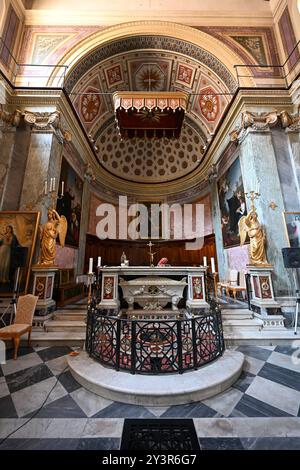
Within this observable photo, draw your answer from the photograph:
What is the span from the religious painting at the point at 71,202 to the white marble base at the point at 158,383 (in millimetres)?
5311

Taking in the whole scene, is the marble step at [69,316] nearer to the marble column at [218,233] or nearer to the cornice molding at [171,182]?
the marble column at [218,233]

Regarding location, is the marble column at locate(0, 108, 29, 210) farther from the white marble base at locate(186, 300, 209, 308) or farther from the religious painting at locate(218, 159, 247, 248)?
the religious painting at locate(218, 159, 247, 248)

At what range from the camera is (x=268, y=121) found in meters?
5.84

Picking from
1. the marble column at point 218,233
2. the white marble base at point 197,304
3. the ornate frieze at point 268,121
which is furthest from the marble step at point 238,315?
the ornate frieze at point 268,121

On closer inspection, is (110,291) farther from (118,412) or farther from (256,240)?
(256,240)

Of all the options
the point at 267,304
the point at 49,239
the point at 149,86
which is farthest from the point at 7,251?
the point at 149,86

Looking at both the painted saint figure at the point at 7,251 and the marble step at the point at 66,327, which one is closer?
the marble step at the point at 66,327

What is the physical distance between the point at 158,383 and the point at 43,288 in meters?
3.60

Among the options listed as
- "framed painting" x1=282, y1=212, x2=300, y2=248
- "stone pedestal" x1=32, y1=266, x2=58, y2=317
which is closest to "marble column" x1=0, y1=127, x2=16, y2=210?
"stone pedestal" x1=32, y1=266, x2=58, y2=317

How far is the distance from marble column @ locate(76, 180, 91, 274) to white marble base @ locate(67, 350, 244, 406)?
19.5ft

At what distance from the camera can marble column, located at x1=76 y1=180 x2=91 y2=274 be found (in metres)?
8.43

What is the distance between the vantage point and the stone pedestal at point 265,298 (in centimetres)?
445

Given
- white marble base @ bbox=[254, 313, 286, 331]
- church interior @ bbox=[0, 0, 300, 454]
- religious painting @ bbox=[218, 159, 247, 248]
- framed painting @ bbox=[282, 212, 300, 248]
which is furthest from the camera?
religious painting @ bbox=[218, 159, 247, 248]

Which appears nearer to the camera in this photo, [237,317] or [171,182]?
[237,317]
